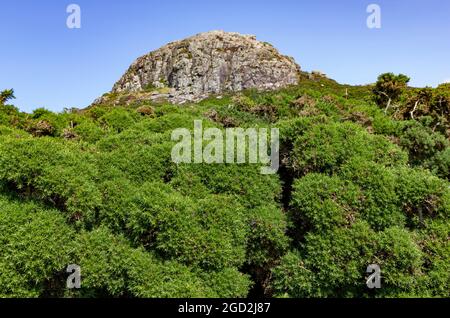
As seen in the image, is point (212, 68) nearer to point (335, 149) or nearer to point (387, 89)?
point (387, 89)

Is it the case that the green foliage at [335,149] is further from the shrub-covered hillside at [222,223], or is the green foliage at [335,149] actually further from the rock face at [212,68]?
the rock face at [212,68]

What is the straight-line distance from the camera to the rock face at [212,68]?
314 feet

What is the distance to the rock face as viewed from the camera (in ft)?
314

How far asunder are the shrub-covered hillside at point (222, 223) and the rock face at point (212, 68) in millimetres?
83042

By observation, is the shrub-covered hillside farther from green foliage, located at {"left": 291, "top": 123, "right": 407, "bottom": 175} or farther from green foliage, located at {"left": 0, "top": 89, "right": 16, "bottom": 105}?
green foliage, located at {"left": 0, "top": 89, "right": 16, "bottom": 105}

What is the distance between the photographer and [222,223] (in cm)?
631

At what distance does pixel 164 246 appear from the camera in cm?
603

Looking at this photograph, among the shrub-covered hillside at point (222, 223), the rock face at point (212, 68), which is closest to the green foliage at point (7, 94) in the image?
the shrub-covered hillside at point (222, 223)

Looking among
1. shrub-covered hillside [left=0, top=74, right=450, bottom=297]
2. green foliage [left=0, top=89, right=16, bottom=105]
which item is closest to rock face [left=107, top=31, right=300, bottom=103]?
green foliage [left=0, top=89, right=16, bottom=105]

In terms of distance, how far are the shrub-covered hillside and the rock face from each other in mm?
83042

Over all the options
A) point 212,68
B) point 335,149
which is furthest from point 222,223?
point 212,68

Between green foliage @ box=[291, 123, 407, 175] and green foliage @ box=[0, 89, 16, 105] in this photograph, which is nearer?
green foliage @ box=[291, 123, 407, 175]

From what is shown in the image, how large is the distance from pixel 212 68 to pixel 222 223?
325 ft
